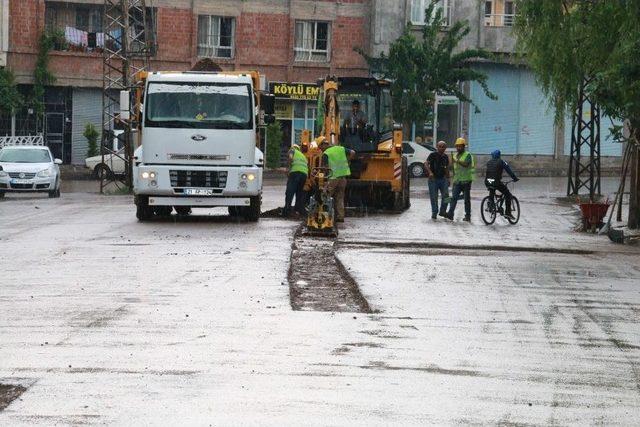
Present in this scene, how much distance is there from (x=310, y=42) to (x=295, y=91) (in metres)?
2.51

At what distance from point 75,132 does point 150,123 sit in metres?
32.0

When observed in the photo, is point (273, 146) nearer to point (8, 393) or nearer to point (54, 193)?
point (54, 193)

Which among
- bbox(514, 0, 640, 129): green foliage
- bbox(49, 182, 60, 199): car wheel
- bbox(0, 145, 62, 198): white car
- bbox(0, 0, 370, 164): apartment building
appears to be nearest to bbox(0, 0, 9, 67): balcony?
bbox(0, 0, 370, 164): apartment building

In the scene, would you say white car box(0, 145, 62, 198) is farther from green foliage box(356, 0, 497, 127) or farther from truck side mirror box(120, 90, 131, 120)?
green foliage box(356, 0, 497, 127)

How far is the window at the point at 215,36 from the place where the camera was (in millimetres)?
58156

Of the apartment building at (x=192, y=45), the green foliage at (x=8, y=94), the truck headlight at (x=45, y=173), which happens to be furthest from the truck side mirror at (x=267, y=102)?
the apartment building at (x=192, y=45)

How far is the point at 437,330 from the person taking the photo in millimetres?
11602

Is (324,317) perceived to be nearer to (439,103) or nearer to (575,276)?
(575,276)

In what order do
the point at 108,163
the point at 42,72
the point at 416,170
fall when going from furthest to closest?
the point at 42,72
the point at 416,170
the point at 108,163

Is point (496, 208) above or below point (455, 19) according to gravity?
below

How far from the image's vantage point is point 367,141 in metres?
31.7

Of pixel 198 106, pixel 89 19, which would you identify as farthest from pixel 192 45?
pixel 198 106

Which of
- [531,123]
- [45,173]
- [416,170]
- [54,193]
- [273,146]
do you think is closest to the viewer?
[45,173]

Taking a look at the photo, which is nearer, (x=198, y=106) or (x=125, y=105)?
(x=198, y=106)
